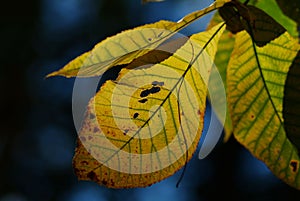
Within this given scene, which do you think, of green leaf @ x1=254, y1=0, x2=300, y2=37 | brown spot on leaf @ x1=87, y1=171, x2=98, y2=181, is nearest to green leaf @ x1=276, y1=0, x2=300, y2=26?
green leaf @ x1=254, y1=0, x2=300, y2=37

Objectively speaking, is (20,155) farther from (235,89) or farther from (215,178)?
(235,89)

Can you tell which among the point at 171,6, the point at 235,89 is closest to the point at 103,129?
the point at 235,89

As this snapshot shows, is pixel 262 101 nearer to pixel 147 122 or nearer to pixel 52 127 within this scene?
pixel 147 122

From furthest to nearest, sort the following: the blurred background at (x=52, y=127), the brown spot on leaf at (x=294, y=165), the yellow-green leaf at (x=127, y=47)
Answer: the blurred background at (x=52, y=127), the brown spot on leaf at (x=294, y=165), the yellow-green leaf at (x=127, y=47)

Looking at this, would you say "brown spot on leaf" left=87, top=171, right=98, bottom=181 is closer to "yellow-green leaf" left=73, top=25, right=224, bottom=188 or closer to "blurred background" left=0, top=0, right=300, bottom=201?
"yellow-green leaf" left=73, top=25, right=224, bottom=188

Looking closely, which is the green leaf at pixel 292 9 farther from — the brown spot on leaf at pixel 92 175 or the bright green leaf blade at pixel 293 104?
the brown spot on leaf at pixel 92 175

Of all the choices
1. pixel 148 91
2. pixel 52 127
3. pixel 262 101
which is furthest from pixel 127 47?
pixel 52 127

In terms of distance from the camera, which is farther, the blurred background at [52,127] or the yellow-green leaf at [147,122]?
the blurred background at [52,127]

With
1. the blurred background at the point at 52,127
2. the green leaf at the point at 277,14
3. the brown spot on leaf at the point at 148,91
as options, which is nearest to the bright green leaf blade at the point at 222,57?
the green leaf at the point at 277,14
